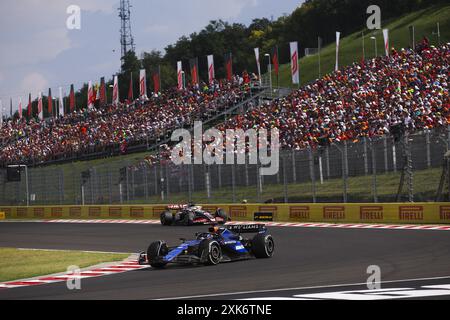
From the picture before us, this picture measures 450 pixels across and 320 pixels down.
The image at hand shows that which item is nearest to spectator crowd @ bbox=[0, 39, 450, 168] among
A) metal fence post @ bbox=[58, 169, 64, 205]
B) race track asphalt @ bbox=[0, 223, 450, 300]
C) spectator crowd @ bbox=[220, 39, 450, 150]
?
spectator crowd @ bbox=[220, 39, 450, 150]

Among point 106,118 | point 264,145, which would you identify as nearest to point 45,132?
point 106,118

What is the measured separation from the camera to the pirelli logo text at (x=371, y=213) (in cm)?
2756

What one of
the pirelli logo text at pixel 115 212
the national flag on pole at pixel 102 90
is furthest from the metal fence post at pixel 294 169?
the national flag on pole at pixel 102 90

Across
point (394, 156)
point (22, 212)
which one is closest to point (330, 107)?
point (394, 156)

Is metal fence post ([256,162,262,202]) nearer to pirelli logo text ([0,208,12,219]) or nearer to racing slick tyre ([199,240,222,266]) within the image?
racing slick tyre ([199,240,222,266])

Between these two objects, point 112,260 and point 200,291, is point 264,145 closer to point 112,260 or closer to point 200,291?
point 112,260

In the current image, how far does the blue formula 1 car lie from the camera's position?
53.3 ft

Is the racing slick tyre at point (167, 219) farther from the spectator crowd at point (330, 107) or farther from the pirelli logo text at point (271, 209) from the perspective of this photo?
the spectator crowd at point (330, 107)

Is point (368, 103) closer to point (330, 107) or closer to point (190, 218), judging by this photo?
point (330, 107)

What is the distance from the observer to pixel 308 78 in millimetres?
66438

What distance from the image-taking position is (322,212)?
29.7m

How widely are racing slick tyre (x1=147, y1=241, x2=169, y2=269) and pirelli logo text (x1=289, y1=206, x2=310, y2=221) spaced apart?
1434 cm

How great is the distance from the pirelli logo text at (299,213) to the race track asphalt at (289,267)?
15.5 ft

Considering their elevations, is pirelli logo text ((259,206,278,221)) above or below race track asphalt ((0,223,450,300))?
above
